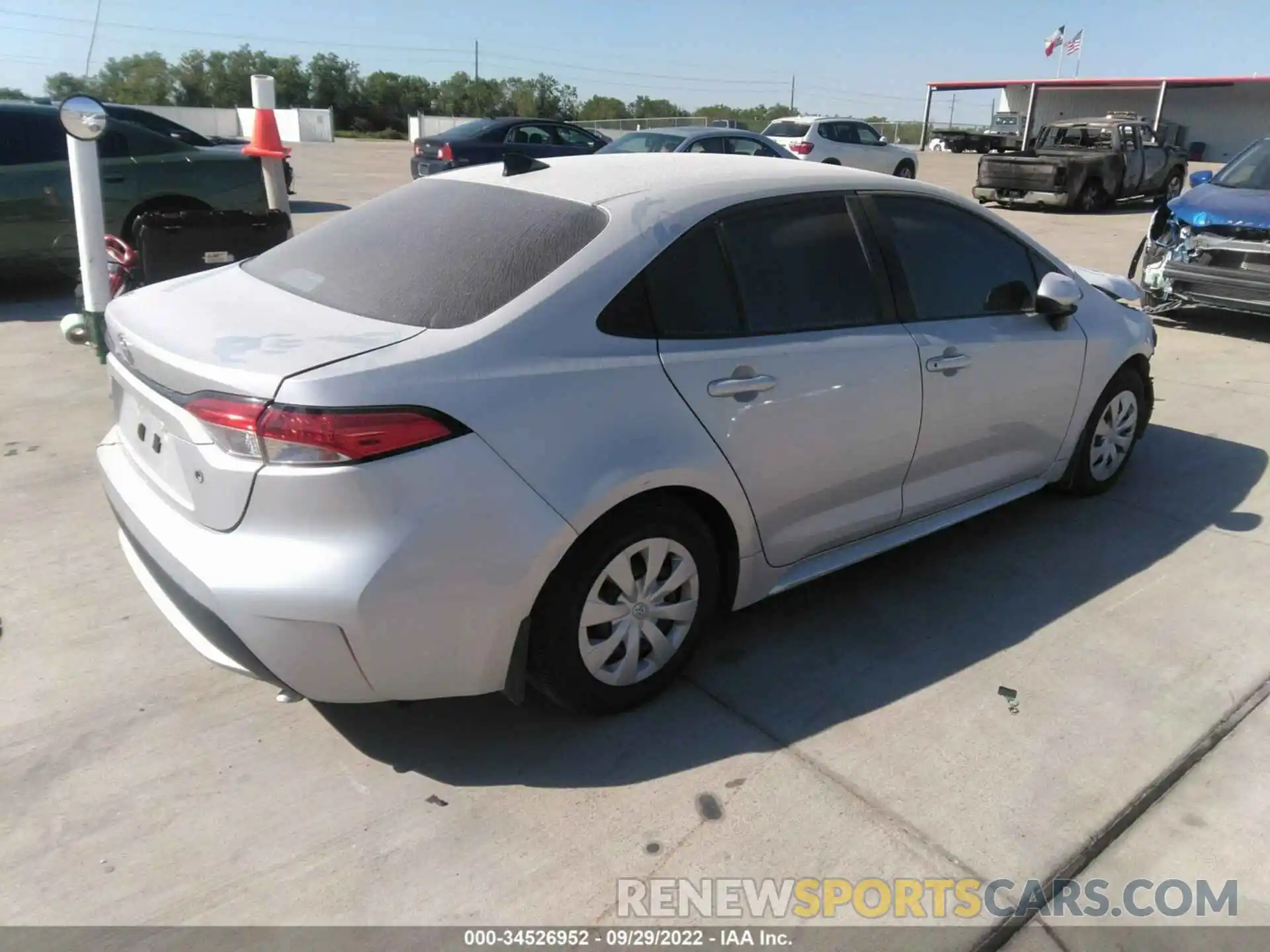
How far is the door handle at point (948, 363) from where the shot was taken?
3535 mm

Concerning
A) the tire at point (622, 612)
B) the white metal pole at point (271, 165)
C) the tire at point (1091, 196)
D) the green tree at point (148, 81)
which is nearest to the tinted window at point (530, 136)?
the tire at point (1091, 196)

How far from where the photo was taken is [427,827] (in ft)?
8.41

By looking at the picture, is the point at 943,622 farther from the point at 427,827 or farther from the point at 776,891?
the point at 427,827

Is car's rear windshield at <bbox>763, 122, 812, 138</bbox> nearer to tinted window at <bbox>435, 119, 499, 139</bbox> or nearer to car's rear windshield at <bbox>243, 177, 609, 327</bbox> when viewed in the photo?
tinted window at <bbox>435, 119, 499, 139</bbox>

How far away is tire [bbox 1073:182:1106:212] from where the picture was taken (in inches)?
706

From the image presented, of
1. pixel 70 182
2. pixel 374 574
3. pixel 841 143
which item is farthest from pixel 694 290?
pixel 841 143

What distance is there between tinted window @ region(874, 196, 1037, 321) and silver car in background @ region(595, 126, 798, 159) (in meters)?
9.66

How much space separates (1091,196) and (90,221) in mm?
17786

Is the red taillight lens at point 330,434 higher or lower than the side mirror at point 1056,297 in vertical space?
lower

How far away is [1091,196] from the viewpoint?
1808 centimetres

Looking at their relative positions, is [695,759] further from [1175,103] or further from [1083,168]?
[1175,103]

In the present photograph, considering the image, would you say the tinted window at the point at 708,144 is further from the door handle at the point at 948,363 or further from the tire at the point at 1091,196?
the door handle at the point at 948,363
